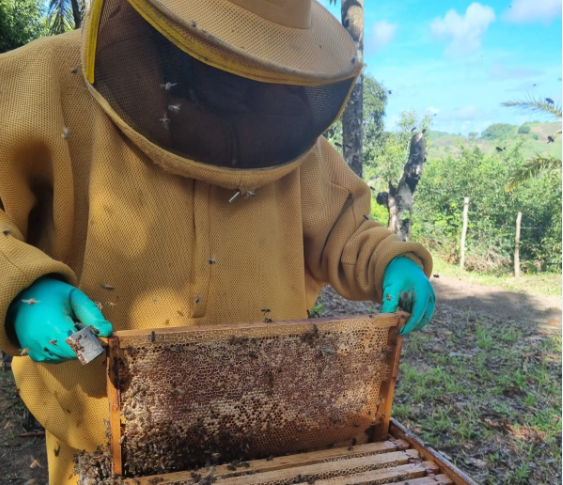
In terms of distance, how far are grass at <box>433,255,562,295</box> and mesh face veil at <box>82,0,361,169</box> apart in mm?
11505

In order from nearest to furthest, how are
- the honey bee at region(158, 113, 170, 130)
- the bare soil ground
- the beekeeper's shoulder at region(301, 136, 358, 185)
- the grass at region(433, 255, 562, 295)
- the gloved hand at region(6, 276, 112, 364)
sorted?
the gloved hand at region(6, 276, 112, 364), the honey bee at region(158, 113, 170, 130), the beekeeper's shoulder at region(301, 136, 358, 185), the bare soil ground, the grass at region(433, 255, 562, 295)

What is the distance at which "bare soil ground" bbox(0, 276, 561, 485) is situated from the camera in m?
3.98

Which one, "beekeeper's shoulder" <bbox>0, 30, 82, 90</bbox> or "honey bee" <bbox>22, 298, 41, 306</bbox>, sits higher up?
"beekeeper's shoulder" <bbox>0, 30, 82, 90</bbox>

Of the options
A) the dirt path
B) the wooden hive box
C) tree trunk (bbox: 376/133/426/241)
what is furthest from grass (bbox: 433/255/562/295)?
the wooden hive box

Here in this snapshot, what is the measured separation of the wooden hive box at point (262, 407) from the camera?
4.93 ft

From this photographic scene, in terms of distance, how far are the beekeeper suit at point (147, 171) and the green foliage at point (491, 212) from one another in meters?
14.4

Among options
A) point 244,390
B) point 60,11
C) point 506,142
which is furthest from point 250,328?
point 506,142

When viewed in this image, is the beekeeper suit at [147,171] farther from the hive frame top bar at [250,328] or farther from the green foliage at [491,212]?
the green foliage at [491,212]

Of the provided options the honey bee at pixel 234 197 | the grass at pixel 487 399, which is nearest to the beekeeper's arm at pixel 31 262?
the honey bee at pixel 234 197

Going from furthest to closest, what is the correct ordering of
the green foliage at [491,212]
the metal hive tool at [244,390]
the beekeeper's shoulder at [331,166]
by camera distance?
the green foliage at [491,212] → the beekeeper's shoulder at [331,166] → the metal hive tool at [244,390]

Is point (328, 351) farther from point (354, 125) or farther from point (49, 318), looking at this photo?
point (354, 125)

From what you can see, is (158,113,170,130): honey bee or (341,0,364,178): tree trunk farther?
(341,0,364,178): tree trunk

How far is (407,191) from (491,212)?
7250 millimetres

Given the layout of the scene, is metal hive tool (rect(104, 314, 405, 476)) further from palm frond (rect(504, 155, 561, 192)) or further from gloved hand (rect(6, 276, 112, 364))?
palm frond (rect(504, 155, 561, 192))
